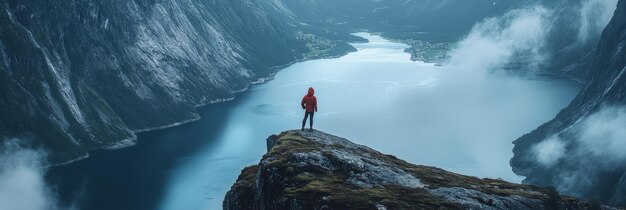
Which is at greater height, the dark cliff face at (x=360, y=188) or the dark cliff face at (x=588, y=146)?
the dark cliff face at (x=588, y=146)

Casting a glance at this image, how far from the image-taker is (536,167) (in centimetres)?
17200

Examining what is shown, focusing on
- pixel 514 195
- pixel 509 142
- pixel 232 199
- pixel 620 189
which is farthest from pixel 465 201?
pixel 509 142

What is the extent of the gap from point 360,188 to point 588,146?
133746mm

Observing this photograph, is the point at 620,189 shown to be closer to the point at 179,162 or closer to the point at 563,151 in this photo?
the point at 563,151

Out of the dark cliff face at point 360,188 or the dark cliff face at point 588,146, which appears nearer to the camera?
the dark cliff face at point 360,188

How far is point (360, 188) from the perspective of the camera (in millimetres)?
41906

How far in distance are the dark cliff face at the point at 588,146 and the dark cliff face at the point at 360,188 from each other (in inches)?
3423

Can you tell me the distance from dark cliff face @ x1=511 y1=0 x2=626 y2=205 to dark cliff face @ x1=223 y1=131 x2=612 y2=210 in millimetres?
86938

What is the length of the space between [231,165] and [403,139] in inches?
2036

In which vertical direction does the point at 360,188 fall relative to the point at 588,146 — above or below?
below

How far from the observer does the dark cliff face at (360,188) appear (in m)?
39.6

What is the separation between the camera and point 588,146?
16038cm

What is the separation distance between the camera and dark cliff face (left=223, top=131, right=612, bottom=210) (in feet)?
130

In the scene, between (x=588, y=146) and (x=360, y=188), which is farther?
(x=588, y=146)
